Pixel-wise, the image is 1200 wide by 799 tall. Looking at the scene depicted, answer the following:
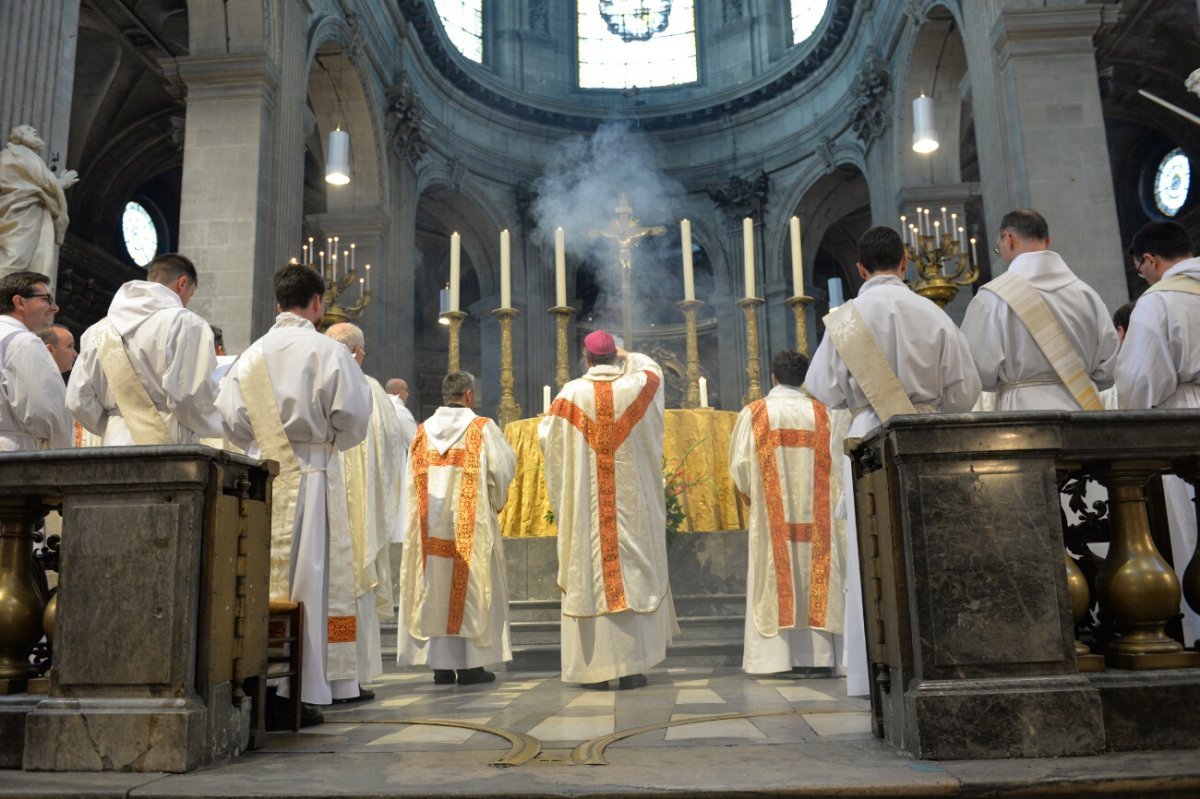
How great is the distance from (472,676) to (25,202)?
3.69 meters

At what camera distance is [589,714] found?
3.70 meters

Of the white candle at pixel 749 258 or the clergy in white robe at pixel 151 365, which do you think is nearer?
the clergy in white robe at pixel 151 365

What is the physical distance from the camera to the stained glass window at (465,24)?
17.3 m

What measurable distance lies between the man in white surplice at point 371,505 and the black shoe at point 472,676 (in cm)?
44

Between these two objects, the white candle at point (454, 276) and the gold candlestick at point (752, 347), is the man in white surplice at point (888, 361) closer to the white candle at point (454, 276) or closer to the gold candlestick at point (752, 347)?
the gold candlestick at point (752, 347)

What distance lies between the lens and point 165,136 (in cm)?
1662

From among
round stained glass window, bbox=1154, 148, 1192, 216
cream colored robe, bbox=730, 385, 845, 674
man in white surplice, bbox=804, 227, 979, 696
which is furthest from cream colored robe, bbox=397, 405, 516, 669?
round stained glass window, bbox=1154, 148, 1192, 216

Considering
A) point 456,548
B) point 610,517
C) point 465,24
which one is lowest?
point 456,548

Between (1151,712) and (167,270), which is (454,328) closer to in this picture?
(167,270)

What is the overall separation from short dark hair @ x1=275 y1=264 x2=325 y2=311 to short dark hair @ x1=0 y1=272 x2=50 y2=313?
1021mm

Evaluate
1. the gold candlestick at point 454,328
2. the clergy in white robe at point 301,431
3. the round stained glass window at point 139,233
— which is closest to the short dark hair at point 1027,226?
the clergy in white robe at point 301,431

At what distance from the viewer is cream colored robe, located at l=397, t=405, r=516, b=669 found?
16.8 feet

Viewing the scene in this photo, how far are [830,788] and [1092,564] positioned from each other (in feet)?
4.09

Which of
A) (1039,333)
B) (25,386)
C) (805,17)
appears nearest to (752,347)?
(1039,333)
